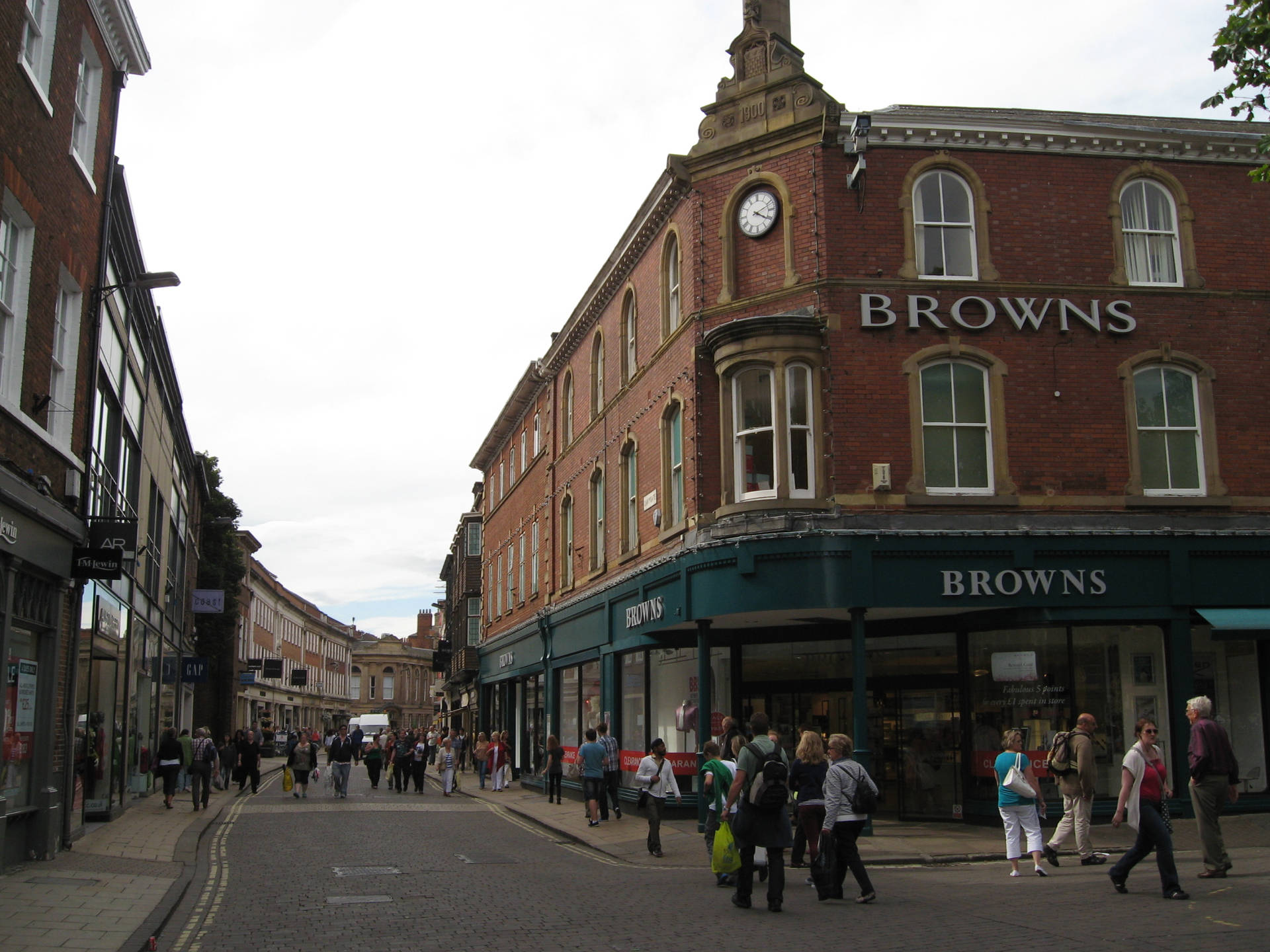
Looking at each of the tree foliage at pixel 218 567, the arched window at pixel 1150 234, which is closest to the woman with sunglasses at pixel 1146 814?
the arched window at pixel 1150 234

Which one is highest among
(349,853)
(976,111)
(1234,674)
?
(976,111)

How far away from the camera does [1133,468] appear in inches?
714

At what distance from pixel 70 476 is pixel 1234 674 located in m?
17.0

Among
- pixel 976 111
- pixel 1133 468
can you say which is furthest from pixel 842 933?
pixel 976 111

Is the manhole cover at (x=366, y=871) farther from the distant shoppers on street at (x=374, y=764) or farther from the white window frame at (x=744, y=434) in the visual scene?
the distant shoppers on street at (x=374, y=764)

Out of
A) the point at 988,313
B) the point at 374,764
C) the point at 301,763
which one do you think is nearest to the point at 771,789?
the point at 988,313

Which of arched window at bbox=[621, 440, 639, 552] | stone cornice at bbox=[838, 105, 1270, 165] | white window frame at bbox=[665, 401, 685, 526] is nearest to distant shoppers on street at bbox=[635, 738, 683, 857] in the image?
white window frame at bbox=[665, 401, 685, 526]

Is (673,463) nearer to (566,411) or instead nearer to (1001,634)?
(1001,634)

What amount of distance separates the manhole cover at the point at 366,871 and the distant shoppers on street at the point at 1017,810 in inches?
277

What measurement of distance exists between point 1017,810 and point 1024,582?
4.98m

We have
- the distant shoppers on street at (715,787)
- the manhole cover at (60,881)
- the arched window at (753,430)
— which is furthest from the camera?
the arched window at (753,430)

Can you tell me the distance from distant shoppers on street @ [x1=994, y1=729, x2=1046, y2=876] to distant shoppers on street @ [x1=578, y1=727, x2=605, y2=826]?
28.0 feet

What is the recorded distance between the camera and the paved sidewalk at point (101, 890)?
9.80 m

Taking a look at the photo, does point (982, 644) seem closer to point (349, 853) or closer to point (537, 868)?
point (537, 868)
